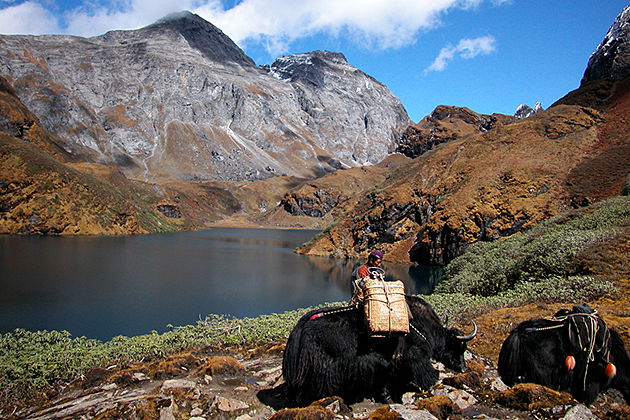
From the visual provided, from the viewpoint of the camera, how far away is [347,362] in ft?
14.8

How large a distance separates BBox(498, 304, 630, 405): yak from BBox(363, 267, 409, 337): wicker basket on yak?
1542 millimetres

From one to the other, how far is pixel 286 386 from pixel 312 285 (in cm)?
2244

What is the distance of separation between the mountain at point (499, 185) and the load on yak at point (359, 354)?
2917 centimetres

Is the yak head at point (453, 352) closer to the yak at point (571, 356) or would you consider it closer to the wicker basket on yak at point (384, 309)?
the yak at point (571, 356)

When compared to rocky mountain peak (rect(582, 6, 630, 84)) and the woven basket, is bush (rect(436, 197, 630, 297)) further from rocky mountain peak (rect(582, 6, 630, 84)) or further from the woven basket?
rocky mountain peak (rect(582, 6, 630, 84))

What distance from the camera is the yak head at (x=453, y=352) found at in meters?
5.11

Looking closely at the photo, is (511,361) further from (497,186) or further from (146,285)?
(497,186)

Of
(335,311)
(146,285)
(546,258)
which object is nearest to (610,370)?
(335,311)

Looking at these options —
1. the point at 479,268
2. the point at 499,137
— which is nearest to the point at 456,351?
the point at 479,268

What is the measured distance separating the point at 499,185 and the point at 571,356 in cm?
3293

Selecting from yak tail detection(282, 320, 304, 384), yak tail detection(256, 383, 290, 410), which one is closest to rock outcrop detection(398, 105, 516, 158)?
yak tail detection(256, 383, 290, 410)

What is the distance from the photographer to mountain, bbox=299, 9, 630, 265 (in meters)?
31.1

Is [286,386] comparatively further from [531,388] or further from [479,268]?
[479,268]

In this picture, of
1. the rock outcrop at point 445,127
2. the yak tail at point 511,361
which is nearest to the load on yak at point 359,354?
the yak tail at point 511,361
